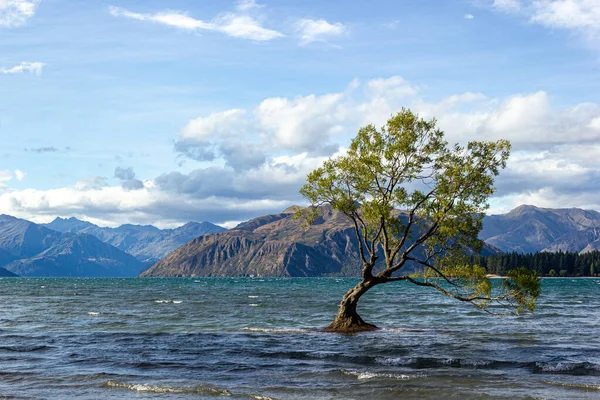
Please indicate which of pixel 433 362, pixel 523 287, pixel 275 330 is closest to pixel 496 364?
pixel 433 362

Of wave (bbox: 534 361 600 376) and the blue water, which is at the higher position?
wave (bbox: 534 361 600 376)

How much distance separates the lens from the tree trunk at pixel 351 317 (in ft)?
166

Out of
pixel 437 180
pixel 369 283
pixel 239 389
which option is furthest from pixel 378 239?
pixel 239 389

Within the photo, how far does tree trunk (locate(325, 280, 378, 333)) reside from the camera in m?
50.6

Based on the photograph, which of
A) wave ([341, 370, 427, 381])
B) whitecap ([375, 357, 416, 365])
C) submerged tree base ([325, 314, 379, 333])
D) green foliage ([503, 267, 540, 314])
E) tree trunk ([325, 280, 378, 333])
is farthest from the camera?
tree trunk ([325, 280, 378, 333])

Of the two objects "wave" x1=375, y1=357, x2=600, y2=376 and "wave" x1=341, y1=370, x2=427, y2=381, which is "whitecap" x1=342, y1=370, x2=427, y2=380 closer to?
"wave" x1=341, y1=370, x2=427, y2=381

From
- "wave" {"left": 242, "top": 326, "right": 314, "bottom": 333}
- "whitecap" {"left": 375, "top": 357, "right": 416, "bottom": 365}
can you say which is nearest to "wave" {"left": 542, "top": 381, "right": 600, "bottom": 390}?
"whitecap" {"left": 375, "top": 357, "right": 416, "bottom": 365}

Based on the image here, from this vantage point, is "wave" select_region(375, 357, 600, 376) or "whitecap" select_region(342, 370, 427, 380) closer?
"whitecap" select_region(342, 370, 427, 380)

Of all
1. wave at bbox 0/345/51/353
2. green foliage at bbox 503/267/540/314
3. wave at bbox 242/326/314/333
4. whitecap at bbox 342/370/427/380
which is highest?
green foliage at bbox 503/267/540/314

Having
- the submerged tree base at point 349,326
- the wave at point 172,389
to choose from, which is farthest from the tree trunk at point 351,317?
the wave at point 172,389

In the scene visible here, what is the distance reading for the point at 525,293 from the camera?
46.2m

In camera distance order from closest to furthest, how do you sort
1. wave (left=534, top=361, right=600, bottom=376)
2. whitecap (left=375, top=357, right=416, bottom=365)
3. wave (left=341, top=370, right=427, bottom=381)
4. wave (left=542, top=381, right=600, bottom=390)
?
wave (left=542, top=381, right=600, bottom=390)
wave (left=341, top=370, right=427, bottom=381)
wave (left=534, top=361, right=600, bottom=376)
whitecap (left=375, top=357, right=416, bottom=365)

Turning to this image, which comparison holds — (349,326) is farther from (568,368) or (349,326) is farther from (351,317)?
(568,368)

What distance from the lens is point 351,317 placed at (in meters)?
51.4
